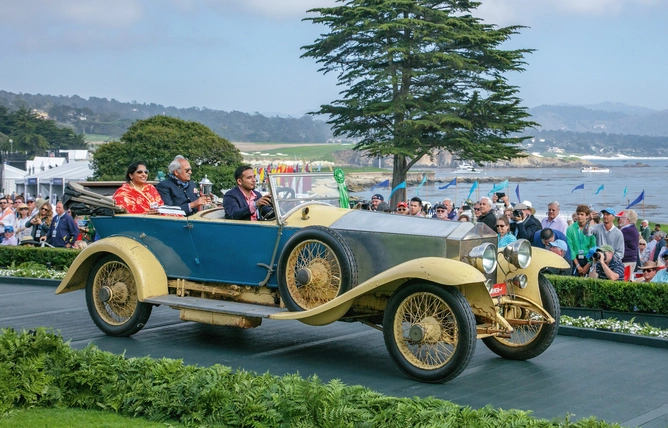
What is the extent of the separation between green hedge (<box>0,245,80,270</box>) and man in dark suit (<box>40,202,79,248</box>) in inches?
20.4

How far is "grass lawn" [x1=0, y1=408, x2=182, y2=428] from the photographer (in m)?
5.40

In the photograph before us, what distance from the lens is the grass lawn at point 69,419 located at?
17.7 feet

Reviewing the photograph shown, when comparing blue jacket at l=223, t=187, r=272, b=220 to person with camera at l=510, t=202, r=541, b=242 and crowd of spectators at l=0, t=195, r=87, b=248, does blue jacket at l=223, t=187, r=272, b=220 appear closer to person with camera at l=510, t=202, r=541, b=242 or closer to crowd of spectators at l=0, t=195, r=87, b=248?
person with camera at l=510, t=202, r=541, b=242

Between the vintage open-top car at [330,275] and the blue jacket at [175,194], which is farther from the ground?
the blue jacket at [175,194]

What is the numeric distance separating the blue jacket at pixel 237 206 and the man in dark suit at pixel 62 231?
28.0 ft

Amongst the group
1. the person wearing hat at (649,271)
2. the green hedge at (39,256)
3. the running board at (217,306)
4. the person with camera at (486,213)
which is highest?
the person with camera at (486,213)

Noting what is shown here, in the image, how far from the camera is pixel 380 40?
40.8 m

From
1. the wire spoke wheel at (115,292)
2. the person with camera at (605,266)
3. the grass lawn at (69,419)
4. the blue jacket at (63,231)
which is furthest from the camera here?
the blue jacket at (63,231)

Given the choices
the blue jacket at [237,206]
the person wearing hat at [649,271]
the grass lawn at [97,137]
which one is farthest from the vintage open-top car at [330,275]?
the grass lawn at [97,137]

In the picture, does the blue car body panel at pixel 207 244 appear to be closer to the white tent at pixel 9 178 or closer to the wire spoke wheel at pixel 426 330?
the wire spoke wheel at pixel 426 330

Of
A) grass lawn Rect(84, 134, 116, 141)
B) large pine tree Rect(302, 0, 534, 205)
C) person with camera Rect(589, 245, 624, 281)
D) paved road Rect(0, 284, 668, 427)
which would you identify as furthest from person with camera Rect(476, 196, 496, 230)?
grass lawn Rect(84, 134, 116, 141)

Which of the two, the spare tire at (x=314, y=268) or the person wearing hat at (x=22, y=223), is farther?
the person wearing hat at (x=22, y=223)

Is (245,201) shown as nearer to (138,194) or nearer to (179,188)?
(179,188)

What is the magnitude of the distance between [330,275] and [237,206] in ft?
5.20
